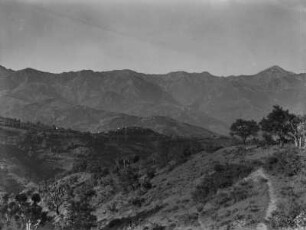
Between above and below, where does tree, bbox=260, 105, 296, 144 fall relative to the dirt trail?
above

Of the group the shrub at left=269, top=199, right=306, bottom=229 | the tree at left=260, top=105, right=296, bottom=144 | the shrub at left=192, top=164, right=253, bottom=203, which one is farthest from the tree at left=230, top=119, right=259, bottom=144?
the shrub at left=269, top=199, right=306, bottom=229

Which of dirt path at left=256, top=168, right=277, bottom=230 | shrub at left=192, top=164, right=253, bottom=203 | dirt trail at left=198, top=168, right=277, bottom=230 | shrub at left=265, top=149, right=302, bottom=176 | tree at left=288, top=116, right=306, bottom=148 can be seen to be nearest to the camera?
dirt path at left=256, top=168, right=277, bottom=230

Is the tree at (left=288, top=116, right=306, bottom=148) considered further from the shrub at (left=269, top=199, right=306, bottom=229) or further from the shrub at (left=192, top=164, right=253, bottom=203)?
the shrub at (left=269, top=199, right=306, bottom=229)

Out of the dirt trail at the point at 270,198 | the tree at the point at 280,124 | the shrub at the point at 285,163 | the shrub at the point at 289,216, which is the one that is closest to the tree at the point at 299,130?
the tree at the point at 280,124

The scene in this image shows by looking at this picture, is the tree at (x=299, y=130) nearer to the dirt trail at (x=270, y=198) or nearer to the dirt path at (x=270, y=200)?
the dirt trail at (x=270, y=198)

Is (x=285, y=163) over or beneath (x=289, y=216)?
over

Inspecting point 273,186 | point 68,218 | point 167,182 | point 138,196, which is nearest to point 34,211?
point 68,218

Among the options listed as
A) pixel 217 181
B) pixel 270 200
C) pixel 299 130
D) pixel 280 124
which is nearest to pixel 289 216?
pixel 270 200

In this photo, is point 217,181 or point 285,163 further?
point 217,181

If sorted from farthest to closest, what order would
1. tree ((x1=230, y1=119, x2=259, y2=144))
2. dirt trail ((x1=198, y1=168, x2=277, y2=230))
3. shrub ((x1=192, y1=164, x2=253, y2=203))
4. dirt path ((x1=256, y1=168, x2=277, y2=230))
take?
1. tree ((x1=230, y1=119, x2=259, y2=144))
2. shrub ((x1=192, y1=164, x2=253, y2=203))
3. dirt trail ((x1=198, y1=168, x2=277, y2=230))
4. dirt path ((x1=256, y1=168, x2=277, y2=230))

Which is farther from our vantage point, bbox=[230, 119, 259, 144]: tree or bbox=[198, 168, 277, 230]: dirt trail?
bbox=[230, 119, 259, 144]: tree

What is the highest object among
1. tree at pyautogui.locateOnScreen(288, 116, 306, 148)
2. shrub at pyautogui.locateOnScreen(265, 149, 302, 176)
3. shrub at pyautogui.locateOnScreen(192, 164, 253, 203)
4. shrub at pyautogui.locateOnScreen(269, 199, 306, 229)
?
tree at pyautogui.locateOnScreen(288, 116, 306, 148)

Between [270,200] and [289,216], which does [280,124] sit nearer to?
[270,200]

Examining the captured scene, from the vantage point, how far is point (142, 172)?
163 metres
